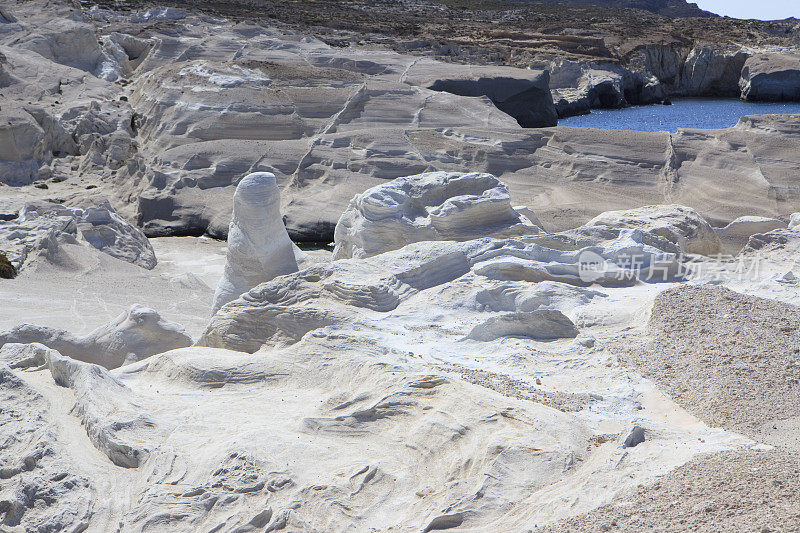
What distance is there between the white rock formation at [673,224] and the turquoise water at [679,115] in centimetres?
2025

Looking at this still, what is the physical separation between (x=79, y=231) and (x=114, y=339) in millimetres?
6468

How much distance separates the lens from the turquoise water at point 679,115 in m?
33.2

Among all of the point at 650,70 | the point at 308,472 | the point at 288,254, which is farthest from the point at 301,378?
the point at 650,70

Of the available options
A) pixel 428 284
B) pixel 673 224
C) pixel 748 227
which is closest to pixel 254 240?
pixel 428 284

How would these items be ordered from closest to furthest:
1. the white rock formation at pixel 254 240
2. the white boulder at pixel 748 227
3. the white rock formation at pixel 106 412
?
the white rock formation at pixel 106 412 → the white rock formation at pixel 254 240 → the white boulder at pixel 748 227

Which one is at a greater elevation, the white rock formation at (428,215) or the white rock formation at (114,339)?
the white rock formation at (428,215)

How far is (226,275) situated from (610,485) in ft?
25.9

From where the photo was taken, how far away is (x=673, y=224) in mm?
11422

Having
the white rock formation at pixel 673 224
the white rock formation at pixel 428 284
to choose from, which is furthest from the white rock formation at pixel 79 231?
the white rock formation at pixel 673 224

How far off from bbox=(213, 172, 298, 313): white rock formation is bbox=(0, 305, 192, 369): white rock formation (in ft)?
6.65

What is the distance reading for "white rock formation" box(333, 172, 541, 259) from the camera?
11477mm

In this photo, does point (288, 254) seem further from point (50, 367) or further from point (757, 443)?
point (757, 443)
